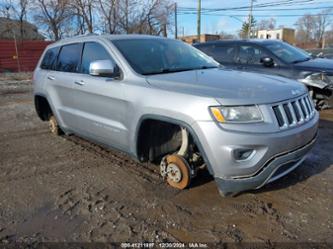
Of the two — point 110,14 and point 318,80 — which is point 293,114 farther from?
point 110,14

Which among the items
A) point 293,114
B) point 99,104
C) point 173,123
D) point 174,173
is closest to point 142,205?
point 174,173

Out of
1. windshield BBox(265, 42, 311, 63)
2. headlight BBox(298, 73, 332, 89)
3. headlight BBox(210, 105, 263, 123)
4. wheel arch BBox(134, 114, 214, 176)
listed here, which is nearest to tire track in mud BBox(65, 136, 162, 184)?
wheel arch BBox(134, 114, 214, 176)

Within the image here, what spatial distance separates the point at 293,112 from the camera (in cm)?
315

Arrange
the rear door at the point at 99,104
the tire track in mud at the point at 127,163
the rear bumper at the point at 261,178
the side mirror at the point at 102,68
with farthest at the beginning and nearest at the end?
the tire track in mud at the point at 127,163 < the rear door at the point at 99,104 < the side mirror at the point at 102,68 < the rear bumper at the point at 261,178

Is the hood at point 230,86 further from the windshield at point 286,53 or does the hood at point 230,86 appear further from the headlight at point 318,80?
the windshield at point 286,53

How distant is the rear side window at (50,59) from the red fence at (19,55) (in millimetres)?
23038

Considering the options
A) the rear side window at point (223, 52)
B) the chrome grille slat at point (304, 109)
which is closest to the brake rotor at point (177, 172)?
the chrome grille slat at point (304, 109)

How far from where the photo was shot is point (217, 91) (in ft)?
9.82

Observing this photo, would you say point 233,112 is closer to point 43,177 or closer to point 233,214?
point 233,214

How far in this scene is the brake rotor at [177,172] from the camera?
346 cm

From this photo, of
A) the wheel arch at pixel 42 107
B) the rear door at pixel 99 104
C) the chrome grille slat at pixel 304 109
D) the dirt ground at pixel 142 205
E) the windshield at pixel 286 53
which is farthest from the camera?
the windshield at pixel 286 53

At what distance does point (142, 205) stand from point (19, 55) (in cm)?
2731

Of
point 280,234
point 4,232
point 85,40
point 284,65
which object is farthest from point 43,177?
point 284,65

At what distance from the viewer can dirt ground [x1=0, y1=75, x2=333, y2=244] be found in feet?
9.31
